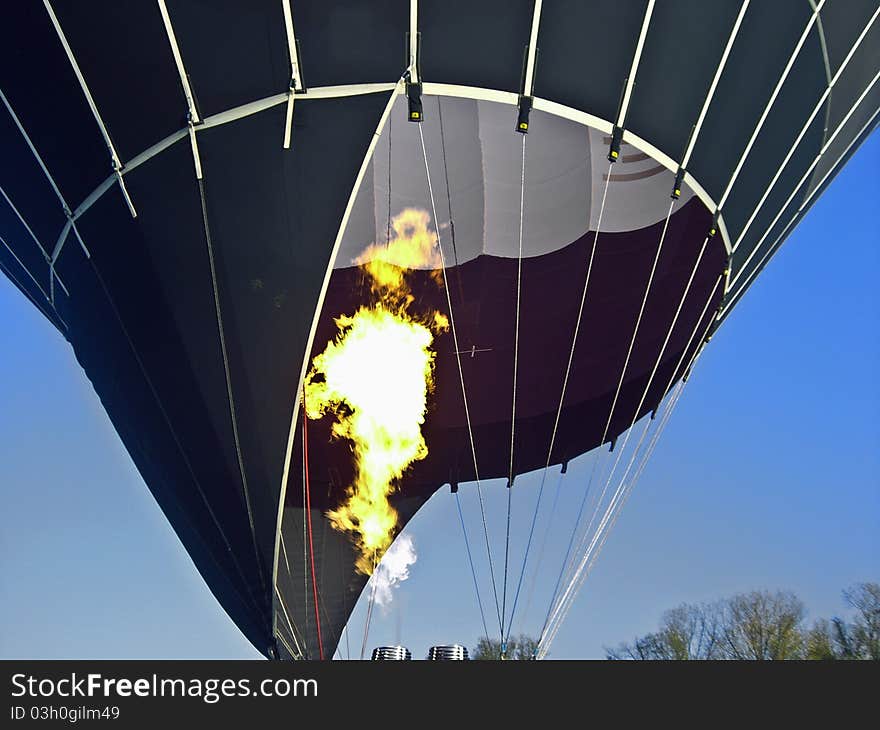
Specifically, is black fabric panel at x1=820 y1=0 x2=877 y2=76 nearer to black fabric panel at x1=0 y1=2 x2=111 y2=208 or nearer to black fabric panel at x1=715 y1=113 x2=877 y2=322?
black fabric panel at x1=715 y1=113 x2=877 y2=322

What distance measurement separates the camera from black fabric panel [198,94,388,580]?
9.41 meters

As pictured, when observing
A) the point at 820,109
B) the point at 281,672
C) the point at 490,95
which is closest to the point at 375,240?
the point at 490,95

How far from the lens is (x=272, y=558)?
36.0 ft

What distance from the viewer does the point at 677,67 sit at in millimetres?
9359

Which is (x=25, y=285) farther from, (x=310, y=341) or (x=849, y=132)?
(x=849, y=132)

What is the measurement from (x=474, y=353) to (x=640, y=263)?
10.7 ft

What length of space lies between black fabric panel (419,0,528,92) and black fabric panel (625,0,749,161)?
160cm

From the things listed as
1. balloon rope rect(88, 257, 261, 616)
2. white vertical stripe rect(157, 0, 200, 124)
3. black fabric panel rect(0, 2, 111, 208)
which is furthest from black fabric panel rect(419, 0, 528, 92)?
balloon rope rect(88, 257, 261, 616)

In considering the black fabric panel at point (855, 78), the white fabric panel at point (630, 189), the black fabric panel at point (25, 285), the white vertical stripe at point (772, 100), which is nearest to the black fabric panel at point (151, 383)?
the black fabric panel at point (25, 285)

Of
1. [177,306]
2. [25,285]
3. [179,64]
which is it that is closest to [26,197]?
[177,306]

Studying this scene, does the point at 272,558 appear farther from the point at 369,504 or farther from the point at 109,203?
the point at 109,203

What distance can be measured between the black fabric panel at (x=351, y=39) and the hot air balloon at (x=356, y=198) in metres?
0.03

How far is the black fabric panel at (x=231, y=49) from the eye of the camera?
8.37 metres

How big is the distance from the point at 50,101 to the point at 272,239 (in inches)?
120
